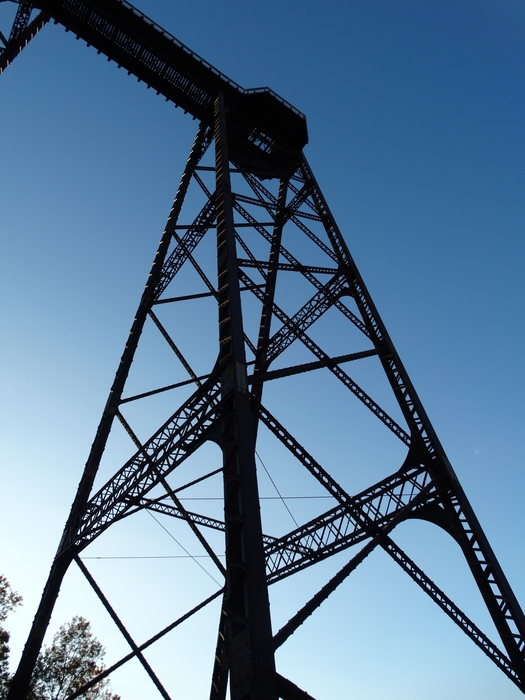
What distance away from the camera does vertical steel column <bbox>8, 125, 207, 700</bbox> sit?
7133mm

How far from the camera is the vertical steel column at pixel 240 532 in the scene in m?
4.55

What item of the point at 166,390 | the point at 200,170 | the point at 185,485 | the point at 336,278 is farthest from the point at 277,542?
the point at 200,170

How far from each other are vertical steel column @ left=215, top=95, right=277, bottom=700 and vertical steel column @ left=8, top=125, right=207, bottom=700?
9.66 ft

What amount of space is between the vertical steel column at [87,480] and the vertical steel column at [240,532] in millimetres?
2944

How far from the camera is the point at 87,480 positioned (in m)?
8.59

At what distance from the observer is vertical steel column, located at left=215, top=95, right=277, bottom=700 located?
179 inches

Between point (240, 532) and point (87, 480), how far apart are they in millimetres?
4126

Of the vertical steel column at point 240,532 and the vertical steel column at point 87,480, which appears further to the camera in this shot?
the vertical steel column at point 87,480

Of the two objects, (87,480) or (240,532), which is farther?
(87,480)

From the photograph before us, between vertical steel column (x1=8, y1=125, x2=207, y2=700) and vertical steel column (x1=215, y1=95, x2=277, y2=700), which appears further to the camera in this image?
vertical steel column (x1=8, y1=125, x2=207, y2=700)

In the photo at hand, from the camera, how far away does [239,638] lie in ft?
15.6

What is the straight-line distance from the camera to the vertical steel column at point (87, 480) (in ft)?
23.4

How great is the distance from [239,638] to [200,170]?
1000 cm

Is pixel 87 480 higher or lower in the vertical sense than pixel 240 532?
higher
